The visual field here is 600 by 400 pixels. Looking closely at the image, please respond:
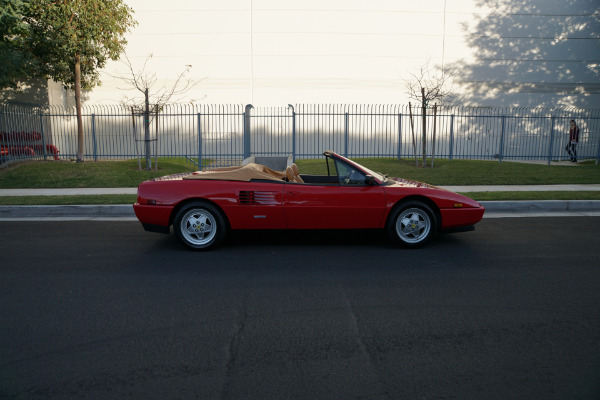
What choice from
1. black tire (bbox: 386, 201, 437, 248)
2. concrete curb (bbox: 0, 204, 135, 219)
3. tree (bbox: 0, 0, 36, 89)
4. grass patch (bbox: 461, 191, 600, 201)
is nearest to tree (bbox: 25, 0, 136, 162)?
tree (bbox: 0, 0, 36, 89)

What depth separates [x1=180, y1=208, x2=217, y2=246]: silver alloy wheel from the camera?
21.0ft

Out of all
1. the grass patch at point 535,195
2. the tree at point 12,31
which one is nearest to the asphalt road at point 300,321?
the grass patch at point 535,195

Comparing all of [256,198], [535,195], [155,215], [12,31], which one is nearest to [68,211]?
[155,215]

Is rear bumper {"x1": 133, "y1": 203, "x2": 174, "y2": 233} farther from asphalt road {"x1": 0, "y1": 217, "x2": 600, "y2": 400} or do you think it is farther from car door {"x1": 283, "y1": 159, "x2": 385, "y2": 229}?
car door {"x1": 283, "y1": 159, "x2": 385, "y2": 229}

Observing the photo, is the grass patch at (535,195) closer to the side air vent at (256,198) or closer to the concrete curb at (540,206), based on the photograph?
the concrete curb at (540,206)

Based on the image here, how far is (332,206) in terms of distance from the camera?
6.43 metres

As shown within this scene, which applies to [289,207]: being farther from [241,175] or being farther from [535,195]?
[535,195]

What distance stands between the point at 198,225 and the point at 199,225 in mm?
13

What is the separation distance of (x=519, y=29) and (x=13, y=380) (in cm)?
2756

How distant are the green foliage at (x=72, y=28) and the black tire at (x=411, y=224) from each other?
46.2 ft

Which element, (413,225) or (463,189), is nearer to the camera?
(413,225)

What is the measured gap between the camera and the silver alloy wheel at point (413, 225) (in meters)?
6.54

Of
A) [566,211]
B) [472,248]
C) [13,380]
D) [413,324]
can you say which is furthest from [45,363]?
[566,211]

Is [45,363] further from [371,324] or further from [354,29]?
[354,29]
